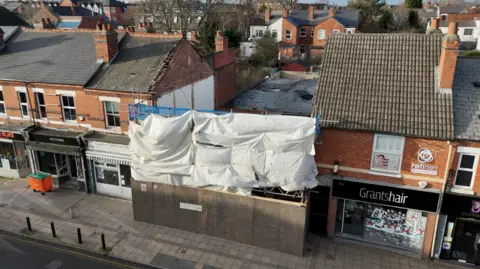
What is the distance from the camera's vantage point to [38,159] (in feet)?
63.5

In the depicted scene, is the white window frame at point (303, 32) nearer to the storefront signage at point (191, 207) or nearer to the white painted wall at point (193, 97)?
the white painted wall at point (193, 97)

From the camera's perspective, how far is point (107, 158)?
17141 millimetres

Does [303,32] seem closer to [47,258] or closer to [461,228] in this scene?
[461,228]

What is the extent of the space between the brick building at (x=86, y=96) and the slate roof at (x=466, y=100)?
1220 centimetres

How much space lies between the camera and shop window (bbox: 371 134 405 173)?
12844mm

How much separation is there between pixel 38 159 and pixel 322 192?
15.3 metres

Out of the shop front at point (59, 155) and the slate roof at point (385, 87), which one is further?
the shop front at point (59, 155)

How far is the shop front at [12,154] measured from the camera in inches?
741

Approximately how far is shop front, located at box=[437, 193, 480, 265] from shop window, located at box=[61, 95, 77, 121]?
1705 cm

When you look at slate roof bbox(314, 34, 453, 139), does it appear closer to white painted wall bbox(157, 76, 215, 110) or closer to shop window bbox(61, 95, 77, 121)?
white painted wall bbox(157, 76, 215, 110)

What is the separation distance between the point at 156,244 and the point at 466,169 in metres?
11.8

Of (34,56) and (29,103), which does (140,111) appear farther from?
(34,56)

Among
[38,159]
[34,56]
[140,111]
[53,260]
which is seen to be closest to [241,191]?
[140,111]

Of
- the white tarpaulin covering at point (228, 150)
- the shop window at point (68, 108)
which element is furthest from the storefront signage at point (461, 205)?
the shop window at point (68, 108)
